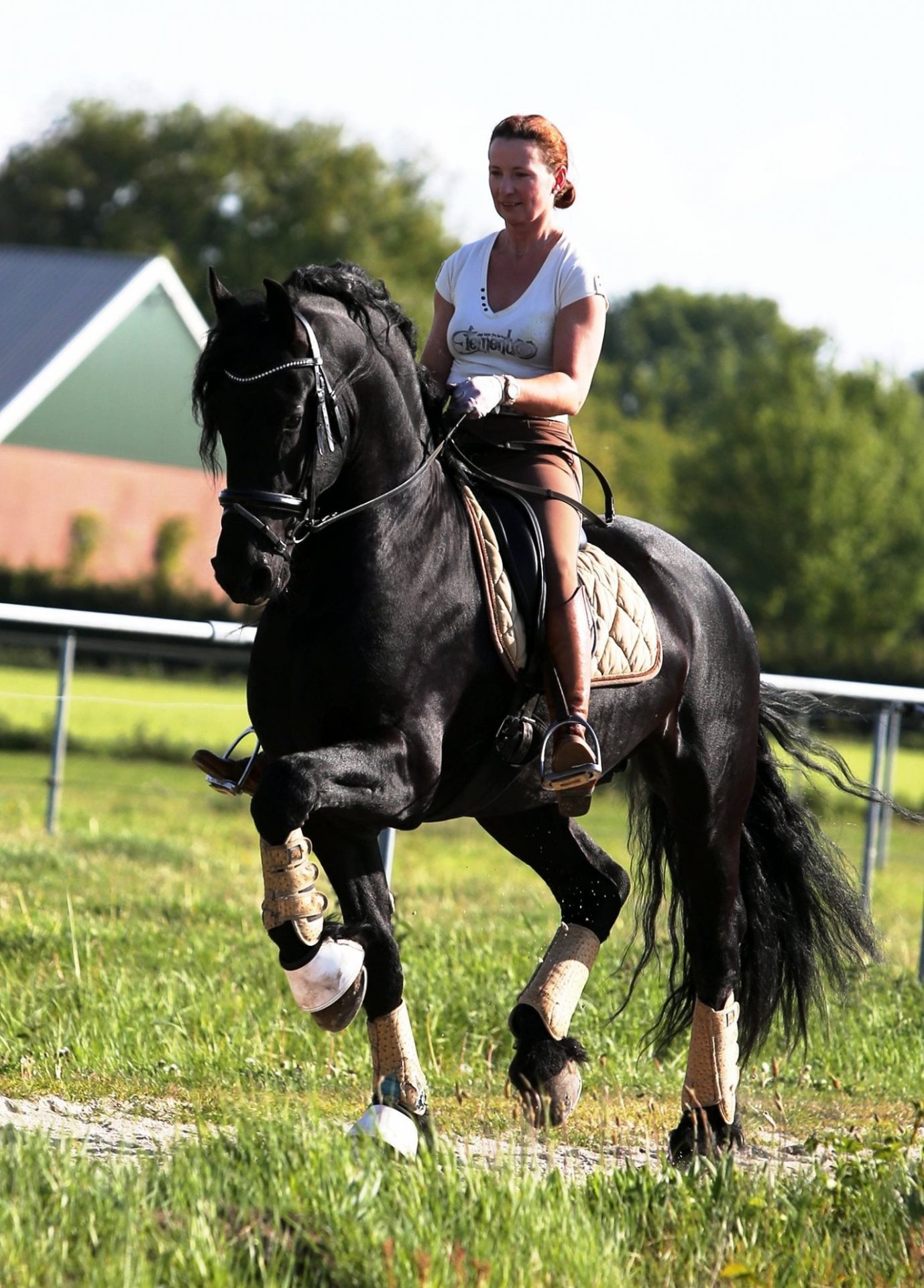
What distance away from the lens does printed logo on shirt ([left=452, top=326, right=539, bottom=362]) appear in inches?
210

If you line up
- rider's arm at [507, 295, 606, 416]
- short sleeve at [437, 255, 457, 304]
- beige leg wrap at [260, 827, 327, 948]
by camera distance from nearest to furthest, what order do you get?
beige leg wrap at [260, 827, 327, 948]
rider's arm at [507, 295, 606, 416]
short sleeve at [437, 255, 457, 304]

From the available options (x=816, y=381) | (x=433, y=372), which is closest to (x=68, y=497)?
(x=816, y=381)

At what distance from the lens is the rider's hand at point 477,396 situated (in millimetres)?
4918

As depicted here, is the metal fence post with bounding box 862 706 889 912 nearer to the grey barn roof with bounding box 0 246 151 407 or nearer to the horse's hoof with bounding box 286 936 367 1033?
the horse's hoof with bounding box 286 936 367 1033

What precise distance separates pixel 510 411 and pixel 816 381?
50.9m

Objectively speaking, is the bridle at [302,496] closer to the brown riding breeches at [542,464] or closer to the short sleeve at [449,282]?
the brown riding breeches at [542,464]

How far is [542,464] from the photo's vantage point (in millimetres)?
5387

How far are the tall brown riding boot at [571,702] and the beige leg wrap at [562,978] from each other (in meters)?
0.86

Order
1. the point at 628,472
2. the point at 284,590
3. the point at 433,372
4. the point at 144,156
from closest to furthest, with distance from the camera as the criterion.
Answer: the point at 284,590
the point at 433,372
the point at 144,156
the point at 628,472

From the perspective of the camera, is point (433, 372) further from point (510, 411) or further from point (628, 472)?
point (628, 472)

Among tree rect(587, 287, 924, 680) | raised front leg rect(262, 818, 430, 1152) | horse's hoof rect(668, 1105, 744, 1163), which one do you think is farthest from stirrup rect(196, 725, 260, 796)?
tree rect(587, 287, 924, 680)

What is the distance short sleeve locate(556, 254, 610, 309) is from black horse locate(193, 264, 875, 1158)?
0.52 meters

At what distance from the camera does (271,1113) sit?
5207 mm

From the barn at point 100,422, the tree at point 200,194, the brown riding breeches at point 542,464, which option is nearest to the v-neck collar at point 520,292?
the brown riding breeches at point 542,464
